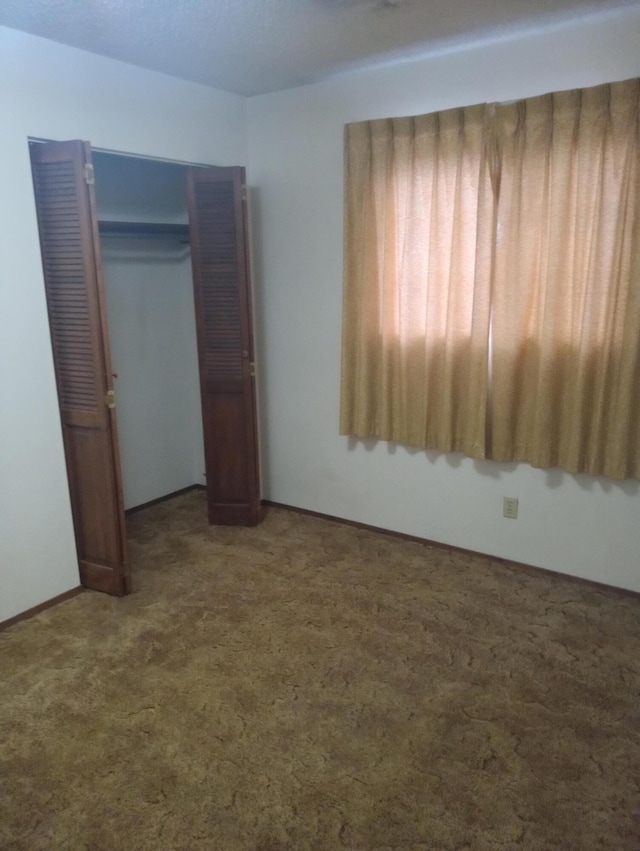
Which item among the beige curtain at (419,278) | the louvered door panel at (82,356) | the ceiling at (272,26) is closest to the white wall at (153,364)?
the louvered door panel at (82,356)

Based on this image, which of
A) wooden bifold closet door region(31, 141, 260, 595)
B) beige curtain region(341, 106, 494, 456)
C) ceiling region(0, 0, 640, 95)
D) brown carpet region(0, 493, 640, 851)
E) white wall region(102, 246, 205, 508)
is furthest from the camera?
white wall region(102, 246, 205, 508)

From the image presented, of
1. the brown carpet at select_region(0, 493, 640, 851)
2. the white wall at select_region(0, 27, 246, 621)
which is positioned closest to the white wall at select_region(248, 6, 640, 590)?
the brown carpet at select_region(0, 493, 640, 851)

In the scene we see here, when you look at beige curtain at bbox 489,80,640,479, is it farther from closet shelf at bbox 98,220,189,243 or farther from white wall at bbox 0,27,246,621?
closet shelf at bbox 98,220,189,243

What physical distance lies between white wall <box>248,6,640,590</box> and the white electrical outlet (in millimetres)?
36

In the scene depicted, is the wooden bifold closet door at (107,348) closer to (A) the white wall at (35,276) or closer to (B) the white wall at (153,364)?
(A) the white wall at (35,276)

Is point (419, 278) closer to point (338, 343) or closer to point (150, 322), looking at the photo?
point (338, 343)

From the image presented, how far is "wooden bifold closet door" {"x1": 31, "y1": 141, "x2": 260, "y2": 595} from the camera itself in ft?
8.85

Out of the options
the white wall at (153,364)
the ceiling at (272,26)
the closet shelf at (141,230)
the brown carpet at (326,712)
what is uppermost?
the ceiling at (272,26)

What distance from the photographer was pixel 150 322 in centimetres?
409

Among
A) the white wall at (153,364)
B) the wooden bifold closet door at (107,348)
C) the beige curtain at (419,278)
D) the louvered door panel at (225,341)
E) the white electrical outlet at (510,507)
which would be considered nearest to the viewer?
the wooden bifold closet door at (107,348)

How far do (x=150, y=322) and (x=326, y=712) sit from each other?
2.80 m

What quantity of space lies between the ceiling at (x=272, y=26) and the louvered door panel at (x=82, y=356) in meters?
0.49

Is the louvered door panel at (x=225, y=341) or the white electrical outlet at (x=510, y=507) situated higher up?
the louvered door panel at (x=225, y=341)

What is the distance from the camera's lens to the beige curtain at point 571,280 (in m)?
2.60
